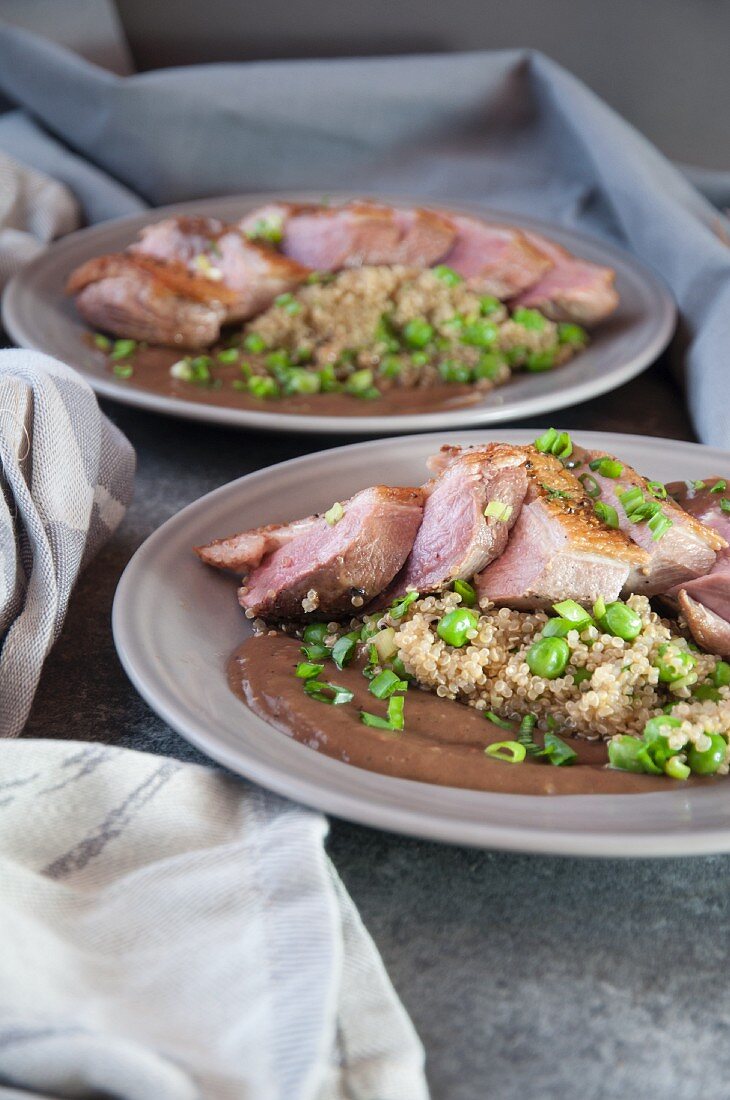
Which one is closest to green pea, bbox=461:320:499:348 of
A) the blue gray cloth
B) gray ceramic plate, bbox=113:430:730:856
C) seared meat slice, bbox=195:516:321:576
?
gray ceramic plate, bbox=113:430:730:856

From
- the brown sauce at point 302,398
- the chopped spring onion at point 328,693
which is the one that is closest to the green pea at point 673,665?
the chopped spring onion at point 328,693

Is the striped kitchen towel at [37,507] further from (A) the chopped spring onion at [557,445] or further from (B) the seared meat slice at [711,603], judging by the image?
(B) the seared meat slice at [711,603]

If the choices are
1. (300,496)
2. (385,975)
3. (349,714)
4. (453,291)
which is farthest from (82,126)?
(385,975)

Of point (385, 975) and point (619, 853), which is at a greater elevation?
point (619, 853)

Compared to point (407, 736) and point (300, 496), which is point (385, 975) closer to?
point (407, 736)

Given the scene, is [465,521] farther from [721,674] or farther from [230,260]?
[230,260]

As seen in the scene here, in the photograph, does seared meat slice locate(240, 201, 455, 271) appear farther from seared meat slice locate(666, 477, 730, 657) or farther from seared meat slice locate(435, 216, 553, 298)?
seared meat slice locate(666, 477, 730, 657)

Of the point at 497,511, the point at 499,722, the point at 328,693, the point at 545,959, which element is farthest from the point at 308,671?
the point at 545,959
